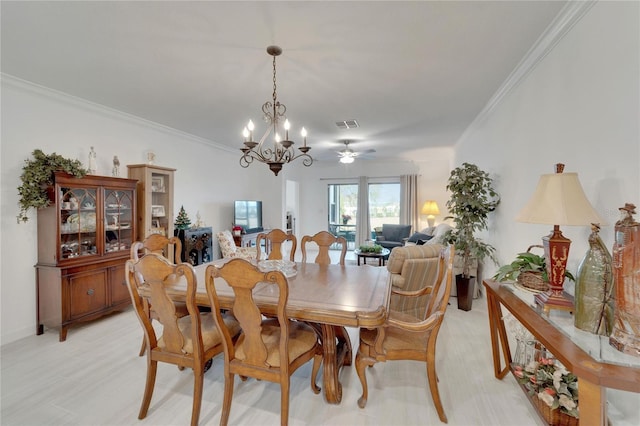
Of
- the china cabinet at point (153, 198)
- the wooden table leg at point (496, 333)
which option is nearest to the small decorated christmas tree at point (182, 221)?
the china cabinet at point (153, 198)

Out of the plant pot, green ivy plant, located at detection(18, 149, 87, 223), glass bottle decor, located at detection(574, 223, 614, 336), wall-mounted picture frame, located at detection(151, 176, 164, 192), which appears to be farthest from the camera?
wall-mounted picture frame, located at detection(151, 176, 164, 192)

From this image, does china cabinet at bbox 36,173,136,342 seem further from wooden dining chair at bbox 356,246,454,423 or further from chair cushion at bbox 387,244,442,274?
chair cushion at bbox 387,244,442,274

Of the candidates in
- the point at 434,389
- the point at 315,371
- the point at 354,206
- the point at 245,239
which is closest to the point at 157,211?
the point at 245,239

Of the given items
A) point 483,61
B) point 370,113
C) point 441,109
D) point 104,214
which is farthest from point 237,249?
point 483,61

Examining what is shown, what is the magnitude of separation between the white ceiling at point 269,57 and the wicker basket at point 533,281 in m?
1.65

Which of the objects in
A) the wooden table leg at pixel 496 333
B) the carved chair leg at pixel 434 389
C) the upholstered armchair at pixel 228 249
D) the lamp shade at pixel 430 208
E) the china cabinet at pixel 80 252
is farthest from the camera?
the lamp shade at pixel 430 208

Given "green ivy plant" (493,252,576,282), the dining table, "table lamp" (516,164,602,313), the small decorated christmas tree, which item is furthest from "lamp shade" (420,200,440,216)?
"table lamp" (516,164,602,313)

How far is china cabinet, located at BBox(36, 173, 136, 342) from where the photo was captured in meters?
2.91

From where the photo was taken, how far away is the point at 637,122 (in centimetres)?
141

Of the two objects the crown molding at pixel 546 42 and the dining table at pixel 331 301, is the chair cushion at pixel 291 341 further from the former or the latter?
the crown molding at pixel 546 42

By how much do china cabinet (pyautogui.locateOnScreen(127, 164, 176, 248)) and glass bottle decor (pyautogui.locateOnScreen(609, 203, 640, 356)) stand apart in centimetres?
451

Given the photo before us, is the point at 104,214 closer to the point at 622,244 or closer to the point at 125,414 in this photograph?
the point at 125,414

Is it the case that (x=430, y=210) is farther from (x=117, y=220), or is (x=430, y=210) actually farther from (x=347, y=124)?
(x=117, y=220)

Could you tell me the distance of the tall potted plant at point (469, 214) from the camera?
11.5ft
